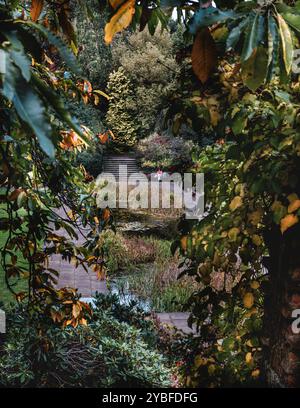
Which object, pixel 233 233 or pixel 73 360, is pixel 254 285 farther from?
pixel 73 360

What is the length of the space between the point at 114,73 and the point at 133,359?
16.9 metres

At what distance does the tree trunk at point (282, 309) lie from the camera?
1.75 metres

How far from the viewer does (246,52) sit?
2.43 feet

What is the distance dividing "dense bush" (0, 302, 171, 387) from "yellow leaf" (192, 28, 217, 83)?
187 cm

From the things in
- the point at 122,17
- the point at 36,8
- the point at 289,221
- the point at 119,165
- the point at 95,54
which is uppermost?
the point at 95,54

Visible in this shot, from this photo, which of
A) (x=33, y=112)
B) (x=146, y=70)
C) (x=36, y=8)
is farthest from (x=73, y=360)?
(x=146, y=70)

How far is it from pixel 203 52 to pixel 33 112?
41 cm

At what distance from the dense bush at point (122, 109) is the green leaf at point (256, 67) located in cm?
1790

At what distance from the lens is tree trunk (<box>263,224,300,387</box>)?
1747 mm

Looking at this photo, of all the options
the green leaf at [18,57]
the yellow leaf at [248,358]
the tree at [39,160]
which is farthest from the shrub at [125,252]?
the green leaf at [18,57]

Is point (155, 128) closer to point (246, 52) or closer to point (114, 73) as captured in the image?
point (114, 73)

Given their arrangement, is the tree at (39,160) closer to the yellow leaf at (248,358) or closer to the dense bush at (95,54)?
the yellow leaf at (248,358)

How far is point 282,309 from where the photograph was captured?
1795 millimetres
